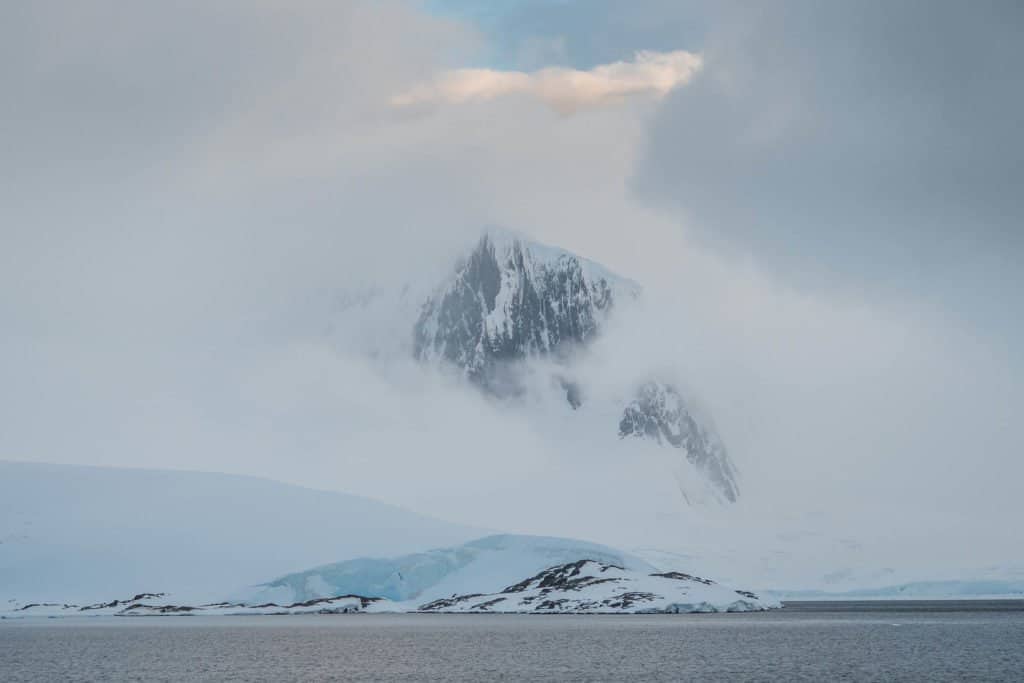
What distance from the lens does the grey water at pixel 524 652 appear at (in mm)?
86812

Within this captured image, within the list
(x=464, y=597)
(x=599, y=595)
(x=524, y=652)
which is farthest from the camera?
(x=464, y=597)

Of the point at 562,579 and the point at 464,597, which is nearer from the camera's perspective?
the point at 562,579

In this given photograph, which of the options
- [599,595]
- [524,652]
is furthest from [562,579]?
[524,652]

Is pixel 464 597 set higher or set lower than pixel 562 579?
lower

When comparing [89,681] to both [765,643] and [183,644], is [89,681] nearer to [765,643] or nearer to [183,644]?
[183,644]

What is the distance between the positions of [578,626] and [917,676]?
253ft

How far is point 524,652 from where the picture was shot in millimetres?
109250

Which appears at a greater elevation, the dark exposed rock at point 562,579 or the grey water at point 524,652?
the dark exposed rock at point 562,579

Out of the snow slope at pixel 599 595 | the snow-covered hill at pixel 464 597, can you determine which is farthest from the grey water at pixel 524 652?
the snow-covered hill at pixel 464 597

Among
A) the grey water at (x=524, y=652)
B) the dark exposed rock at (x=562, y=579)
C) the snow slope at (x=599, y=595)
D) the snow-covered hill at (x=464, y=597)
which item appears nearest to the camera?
the grey water at (x=524, y=652)

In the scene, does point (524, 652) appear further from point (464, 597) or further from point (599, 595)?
point (464, 597)

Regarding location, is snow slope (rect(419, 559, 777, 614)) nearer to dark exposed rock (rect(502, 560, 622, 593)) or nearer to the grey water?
dark exposed rock (rect(502, 560, 622, 593))

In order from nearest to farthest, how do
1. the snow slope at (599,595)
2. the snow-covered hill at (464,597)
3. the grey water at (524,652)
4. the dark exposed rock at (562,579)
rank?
1. the grey water at (524,652)
2. the snow slope at (599,595)
3. the snow-covered hill at (464,597)
4. the dark exposed rock at (562,579)

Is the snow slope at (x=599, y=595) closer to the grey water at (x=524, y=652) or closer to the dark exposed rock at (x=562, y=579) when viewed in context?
the dark exposed rock at (x=562, y=579)
